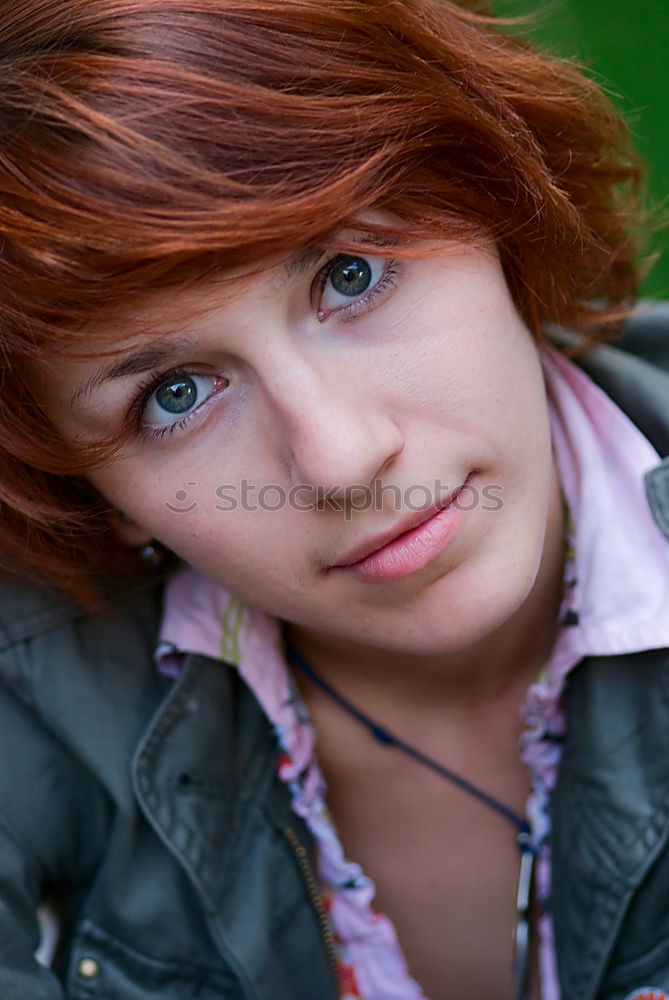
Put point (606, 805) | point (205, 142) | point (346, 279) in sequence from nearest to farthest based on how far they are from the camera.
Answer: point (205, 142) < point (346, 279) < point (606, 805)

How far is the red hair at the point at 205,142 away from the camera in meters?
0.94

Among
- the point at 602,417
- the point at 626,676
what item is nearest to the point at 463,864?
the point at 626,676

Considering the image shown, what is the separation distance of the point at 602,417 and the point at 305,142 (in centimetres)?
62

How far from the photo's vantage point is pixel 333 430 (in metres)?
0.99

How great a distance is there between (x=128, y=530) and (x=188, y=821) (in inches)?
15.2

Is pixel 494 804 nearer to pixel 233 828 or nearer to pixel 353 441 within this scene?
pixel 233 828

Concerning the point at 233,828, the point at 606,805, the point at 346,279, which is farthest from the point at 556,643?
the point at 346,279

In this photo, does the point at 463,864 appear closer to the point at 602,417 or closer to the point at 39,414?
the point at 602,417

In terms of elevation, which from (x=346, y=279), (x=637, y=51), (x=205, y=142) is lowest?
(x=346, y=279)

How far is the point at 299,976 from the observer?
141 centimetres

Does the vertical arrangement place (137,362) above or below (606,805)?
above

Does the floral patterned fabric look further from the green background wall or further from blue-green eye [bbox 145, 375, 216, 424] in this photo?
the green background wall

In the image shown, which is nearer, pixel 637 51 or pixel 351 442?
pixel 351 442

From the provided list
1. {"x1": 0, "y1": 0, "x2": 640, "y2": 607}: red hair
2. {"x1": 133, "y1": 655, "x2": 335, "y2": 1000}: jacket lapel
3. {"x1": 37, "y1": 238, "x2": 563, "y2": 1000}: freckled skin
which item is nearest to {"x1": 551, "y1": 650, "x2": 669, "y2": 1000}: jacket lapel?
{"x1": 37, "y1": 238, "x2": 563, "y2": 1000}: freckled skin
